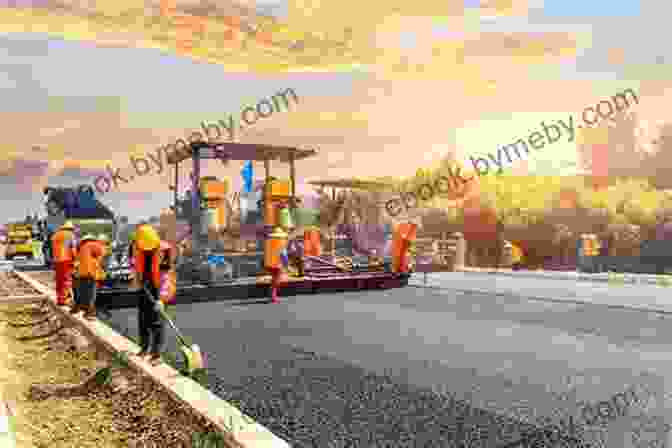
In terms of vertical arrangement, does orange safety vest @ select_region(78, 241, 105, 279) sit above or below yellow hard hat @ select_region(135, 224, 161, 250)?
below

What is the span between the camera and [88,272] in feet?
31.6

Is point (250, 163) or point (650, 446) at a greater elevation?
point (250, 163)

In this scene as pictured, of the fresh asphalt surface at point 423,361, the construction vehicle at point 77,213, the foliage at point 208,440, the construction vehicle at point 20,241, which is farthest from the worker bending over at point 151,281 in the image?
the construction vehicle at point 20,241

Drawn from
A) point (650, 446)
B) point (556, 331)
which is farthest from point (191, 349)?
point (556, 331)

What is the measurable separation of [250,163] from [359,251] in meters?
4.19

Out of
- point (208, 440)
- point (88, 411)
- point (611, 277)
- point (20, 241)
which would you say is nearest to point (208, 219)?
point (88, 411)

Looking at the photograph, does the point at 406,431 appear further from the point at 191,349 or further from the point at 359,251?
the point at 359,251

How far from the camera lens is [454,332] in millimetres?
8188

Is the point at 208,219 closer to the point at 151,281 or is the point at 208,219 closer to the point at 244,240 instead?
the point at 244,240

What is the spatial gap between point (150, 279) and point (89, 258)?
13.9 feet

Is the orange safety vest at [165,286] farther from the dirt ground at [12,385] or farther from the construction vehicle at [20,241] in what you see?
the construction vehicle at [20,241]

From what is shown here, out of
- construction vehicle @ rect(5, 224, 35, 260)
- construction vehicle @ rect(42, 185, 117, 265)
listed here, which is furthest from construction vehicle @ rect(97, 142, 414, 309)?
construction vehicle @ rect(5, 224, 35, 260)

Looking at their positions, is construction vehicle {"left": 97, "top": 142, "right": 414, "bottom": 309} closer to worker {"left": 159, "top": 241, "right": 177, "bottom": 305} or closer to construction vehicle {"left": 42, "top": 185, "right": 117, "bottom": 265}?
worker {"left": 159, "top": 241, "right": 177, "bottom": 305}

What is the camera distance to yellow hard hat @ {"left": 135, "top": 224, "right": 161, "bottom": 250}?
5961 mm
